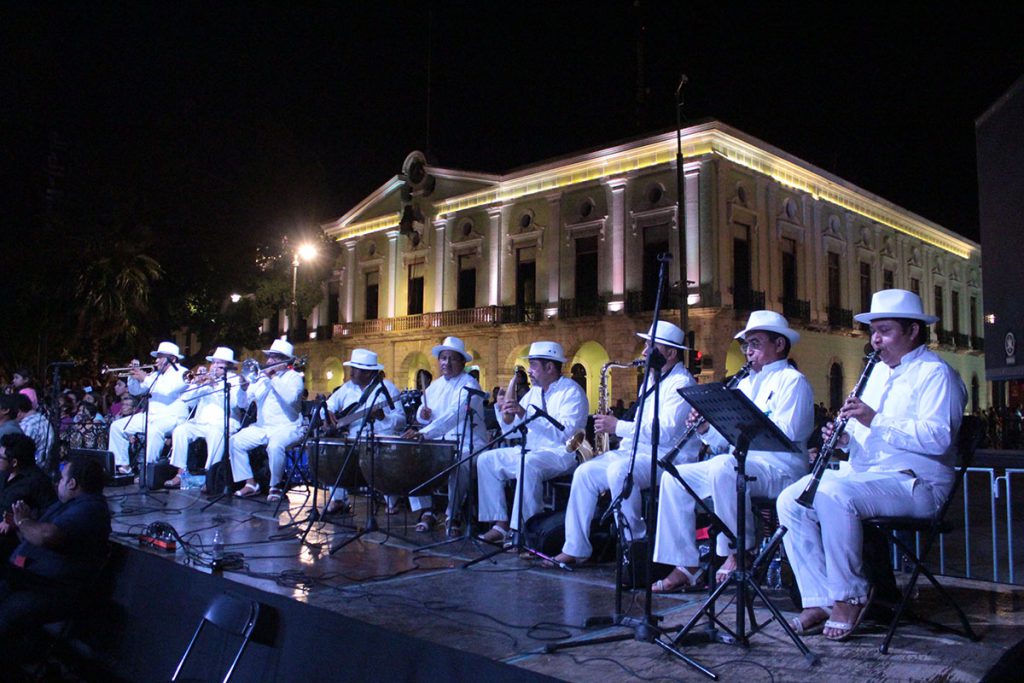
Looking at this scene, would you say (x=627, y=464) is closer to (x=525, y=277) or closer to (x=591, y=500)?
(x=591, y=500)

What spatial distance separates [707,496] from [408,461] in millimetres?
2636

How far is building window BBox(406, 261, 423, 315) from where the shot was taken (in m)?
37.2

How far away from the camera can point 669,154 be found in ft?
93.1

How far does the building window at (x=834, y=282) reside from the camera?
32938 mm

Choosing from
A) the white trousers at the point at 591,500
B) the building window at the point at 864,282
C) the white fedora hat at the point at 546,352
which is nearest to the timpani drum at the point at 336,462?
the white fedora hat at the point at 546,352

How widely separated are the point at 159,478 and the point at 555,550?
709 cm

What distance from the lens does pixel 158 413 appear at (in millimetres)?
12078

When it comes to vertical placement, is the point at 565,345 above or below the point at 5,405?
above

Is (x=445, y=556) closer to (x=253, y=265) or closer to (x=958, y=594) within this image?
(x=958, y=594)

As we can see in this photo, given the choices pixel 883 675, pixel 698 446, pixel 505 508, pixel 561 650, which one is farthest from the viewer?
pixel 505 508

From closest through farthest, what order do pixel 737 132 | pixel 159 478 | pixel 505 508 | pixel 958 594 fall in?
pixel 958 594 < pixel 505 508 < pixel 159 478 < pixel 737 132

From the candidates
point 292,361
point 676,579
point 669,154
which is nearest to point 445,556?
point 676,579

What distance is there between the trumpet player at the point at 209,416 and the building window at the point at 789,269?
23753 mm

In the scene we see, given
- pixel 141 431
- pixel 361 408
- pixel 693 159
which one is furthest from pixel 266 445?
pixel 693 159
